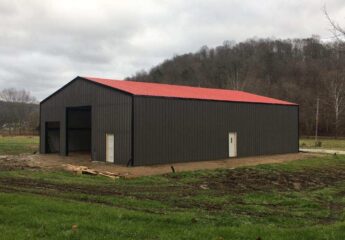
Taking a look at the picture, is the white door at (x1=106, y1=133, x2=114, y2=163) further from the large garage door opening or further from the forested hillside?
the forested hillside

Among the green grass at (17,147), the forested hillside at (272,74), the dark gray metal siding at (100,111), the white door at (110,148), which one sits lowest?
the green grass at (17,147)

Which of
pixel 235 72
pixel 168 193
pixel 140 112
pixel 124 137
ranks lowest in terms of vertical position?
pixel 168 193

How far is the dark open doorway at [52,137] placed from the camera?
34.6 m

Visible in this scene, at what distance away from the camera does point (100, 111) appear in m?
27.2

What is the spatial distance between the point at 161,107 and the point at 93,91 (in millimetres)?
5791

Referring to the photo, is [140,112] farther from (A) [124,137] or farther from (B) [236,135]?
(B) [236,135]

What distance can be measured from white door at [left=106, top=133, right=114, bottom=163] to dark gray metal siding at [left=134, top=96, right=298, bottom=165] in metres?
2.59

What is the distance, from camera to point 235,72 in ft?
330

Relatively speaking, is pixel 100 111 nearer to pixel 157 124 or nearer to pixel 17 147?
pixel 157 124

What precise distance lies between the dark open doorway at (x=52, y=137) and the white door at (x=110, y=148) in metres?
9.99

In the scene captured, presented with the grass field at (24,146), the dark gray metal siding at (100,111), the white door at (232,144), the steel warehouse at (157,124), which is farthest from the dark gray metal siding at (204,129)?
the grass field at (24,146)

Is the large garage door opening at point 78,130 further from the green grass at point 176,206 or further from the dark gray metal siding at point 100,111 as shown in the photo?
the green grass at point 176,206

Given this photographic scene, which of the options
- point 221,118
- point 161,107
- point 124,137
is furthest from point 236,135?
point 124,137

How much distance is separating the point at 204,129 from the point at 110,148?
674cm
